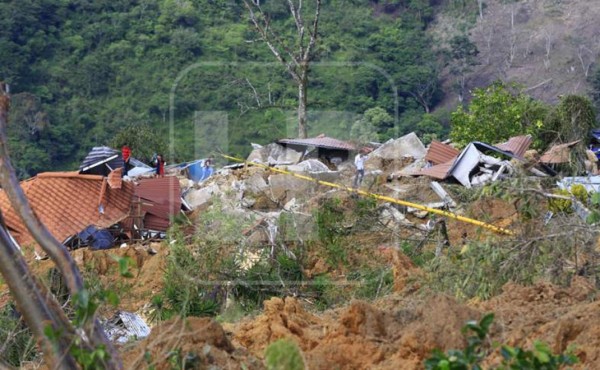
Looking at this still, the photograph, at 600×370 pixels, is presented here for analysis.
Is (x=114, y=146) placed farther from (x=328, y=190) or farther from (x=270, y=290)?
(x=270, y=290)

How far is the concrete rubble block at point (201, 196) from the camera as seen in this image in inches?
497

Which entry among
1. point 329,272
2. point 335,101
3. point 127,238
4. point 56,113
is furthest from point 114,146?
point 329,272

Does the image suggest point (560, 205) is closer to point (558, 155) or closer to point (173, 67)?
point (558, 155)

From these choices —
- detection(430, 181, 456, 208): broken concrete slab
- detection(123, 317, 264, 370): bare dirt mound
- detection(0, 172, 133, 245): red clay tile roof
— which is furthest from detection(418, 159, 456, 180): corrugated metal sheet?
detection(123, 317, 264, 370): bare dirt mound

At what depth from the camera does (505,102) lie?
51.2 ft

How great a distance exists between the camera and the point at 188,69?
2428 cm

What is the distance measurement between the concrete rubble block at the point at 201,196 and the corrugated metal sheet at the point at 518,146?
3525mm

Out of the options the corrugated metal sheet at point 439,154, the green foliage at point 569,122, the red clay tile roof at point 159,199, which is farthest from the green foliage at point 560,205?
the red clay tile roof at point 159,199

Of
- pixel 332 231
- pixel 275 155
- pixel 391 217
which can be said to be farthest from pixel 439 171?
pixel 275 155

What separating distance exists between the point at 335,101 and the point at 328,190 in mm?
13335

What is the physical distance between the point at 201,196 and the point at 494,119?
4939 mm

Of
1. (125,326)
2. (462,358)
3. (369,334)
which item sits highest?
(462,358)

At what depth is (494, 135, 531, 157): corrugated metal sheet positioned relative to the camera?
12302 mm

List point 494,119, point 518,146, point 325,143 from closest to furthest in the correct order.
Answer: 1. point 518,146
2. point 325,143
3. point 494,119
